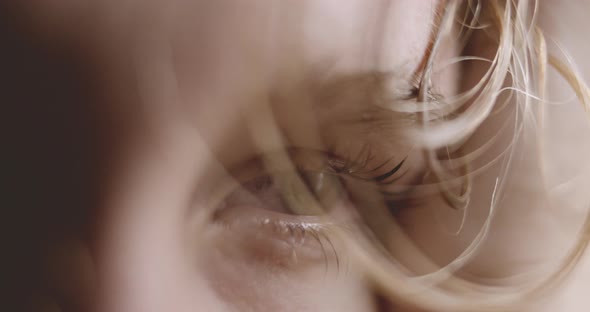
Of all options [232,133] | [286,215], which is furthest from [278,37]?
[286,215]

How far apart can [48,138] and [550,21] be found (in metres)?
0.44

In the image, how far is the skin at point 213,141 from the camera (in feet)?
1.20

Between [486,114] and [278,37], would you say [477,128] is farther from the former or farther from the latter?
[278,37]

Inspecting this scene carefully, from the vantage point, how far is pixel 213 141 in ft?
1.33

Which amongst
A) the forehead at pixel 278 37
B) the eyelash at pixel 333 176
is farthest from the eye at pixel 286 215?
the forehead at pixel 278 37

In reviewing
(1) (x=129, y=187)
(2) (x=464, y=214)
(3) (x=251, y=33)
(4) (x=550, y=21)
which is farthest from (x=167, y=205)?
(4) (x=550, y=21)

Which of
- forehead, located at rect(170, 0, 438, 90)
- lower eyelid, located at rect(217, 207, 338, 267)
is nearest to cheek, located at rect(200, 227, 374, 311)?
lower eyelid, located at rect(217, 207, 338, 267)

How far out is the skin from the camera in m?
0.37

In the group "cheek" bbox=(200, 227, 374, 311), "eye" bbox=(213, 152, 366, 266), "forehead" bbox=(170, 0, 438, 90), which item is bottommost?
"cheek" bbox=(200, 227, 374, 311)

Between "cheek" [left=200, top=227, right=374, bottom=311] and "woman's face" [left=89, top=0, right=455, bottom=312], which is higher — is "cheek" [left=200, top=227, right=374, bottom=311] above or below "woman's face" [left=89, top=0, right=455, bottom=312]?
below

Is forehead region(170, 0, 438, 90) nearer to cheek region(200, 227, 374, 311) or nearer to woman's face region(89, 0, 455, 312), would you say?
woman's face region(89, 0, 455, 312)

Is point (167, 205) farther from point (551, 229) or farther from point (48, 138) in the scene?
point (551, 229)

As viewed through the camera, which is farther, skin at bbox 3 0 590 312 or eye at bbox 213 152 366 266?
eye at bbox 213 152 366 266

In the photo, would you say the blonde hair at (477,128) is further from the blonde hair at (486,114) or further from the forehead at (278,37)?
the forehead at (278,37)
